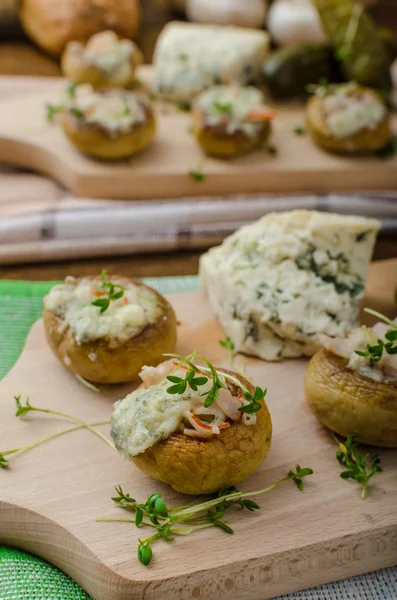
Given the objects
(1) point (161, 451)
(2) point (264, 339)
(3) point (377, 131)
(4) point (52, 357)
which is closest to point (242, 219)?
(3) point (377, 131)

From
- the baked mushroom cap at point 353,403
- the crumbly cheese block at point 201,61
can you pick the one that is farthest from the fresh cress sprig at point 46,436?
the crumbly cheese block at point 201,61

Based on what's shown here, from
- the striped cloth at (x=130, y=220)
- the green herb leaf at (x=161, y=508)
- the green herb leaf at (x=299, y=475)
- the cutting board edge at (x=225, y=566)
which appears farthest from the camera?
the striped cloth at (x=130, y=220)

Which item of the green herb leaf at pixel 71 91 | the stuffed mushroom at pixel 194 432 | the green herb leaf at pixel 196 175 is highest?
the green herb leaf at pixel 71 91

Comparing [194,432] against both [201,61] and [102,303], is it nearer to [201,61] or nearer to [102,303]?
[102,303]

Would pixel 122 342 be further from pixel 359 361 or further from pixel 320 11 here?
pixel 320 11

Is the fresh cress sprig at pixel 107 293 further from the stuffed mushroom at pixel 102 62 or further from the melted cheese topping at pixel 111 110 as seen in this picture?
the stuffed mushroom at pixel 102 62

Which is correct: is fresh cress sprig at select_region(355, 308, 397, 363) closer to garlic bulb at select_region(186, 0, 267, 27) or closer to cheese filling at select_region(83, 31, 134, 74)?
cheese filling at select_region(83, 31, 134, 74)
